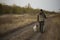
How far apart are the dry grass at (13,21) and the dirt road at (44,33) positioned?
0.21 feet

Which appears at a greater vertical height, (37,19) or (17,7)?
(17,7)

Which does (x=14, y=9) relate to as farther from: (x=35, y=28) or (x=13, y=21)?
(x=35, y=28)

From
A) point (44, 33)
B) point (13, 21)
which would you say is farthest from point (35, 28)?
point (13, 21)

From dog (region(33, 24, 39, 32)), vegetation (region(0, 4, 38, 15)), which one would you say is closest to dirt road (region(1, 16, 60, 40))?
dog (region(33, 24, 39, 32))

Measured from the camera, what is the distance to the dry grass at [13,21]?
3.85ft

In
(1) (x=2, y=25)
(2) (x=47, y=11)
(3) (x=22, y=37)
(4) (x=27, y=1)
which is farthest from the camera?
(2) (x=47, y=11)

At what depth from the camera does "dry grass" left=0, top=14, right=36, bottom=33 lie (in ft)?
3.85

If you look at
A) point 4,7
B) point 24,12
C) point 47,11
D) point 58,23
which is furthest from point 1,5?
point 58,23

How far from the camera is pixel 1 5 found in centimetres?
120

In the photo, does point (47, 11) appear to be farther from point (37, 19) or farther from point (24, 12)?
point (24, 12)

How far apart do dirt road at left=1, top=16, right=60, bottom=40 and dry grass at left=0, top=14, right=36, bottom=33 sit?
0.21ft

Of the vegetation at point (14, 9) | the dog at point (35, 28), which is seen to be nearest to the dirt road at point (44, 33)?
the dog at point (35, 28)

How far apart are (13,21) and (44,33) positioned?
46 cm

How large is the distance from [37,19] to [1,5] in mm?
498
